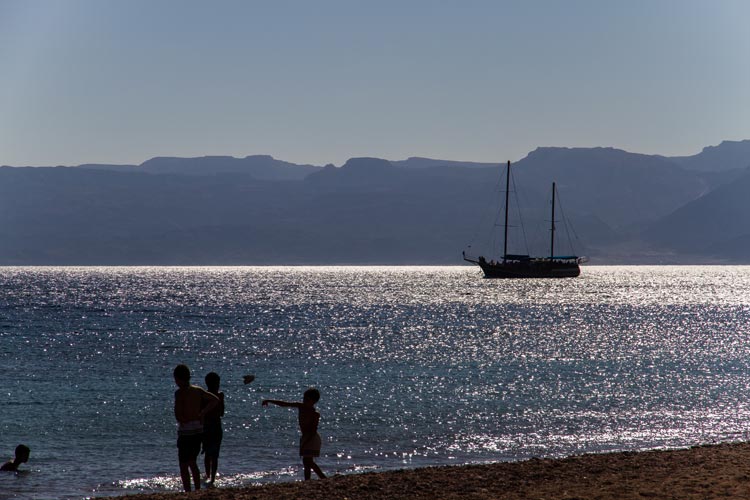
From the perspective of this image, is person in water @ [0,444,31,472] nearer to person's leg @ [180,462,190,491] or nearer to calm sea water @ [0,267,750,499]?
calm sea water @ [0,267,750,499]

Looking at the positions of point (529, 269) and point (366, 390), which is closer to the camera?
point (366, 390)

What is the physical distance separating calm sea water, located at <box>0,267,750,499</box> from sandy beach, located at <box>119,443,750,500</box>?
505cm

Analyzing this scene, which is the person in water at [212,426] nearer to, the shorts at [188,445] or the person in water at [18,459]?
the shorts at [188,445]

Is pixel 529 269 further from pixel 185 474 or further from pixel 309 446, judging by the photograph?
pixel 185 474

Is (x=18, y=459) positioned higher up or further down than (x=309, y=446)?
further down

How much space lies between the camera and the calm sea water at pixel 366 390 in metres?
26.5

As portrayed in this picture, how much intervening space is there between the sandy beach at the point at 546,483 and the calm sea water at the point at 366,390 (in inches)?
199

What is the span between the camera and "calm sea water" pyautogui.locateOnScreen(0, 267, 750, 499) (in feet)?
86.9

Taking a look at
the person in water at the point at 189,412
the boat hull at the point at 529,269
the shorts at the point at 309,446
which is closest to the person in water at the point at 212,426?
the person in water at the point at 189,412

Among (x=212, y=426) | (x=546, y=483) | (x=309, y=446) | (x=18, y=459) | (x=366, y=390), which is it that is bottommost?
(x=366, y=390)

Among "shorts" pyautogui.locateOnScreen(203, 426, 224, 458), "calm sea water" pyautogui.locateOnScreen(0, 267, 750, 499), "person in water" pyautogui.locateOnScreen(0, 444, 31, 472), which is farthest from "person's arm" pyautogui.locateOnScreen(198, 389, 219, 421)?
"person in water" pyautogui.locateOnScreen(0, 444, 31, 472)

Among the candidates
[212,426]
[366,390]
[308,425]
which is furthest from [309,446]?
[366,390]

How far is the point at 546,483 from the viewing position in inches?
716

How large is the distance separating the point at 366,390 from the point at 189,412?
23.7 m
